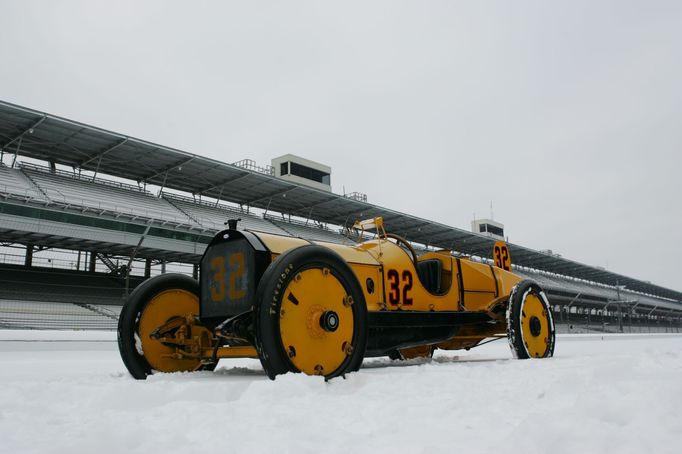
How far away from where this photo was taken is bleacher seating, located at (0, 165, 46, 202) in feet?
71.4

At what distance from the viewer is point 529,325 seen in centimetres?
774

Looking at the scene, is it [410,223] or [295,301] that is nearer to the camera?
[295,301]

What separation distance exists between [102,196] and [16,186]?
419 cm

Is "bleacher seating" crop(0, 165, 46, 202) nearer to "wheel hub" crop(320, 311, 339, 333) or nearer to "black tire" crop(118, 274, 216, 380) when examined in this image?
"black tire" crop(118, 274, 216, 380)

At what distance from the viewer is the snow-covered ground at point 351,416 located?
2156 mm

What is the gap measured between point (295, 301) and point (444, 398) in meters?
1.60

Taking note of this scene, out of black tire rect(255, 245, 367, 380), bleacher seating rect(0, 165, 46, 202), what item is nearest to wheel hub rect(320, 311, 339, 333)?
black tire rect(255, 245, 367, 380)

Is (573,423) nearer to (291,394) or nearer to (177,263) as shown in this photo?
(291,394)

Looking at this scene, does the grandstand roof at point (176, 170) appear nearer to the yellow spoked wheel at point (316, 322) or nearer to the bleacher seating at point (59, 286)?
the bleacher seating at point (59, 286)

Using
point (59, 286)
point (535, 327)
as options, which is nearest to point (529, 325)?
point (535, 327)

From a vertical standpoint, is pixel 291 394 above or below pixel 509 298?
below

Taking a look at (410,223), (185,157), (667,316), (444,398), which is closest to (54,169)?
(185,157)

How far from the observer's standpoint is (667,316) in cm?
9231

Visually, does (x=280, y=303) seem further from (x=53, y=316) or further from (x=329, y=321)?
(x=53, y=316)
